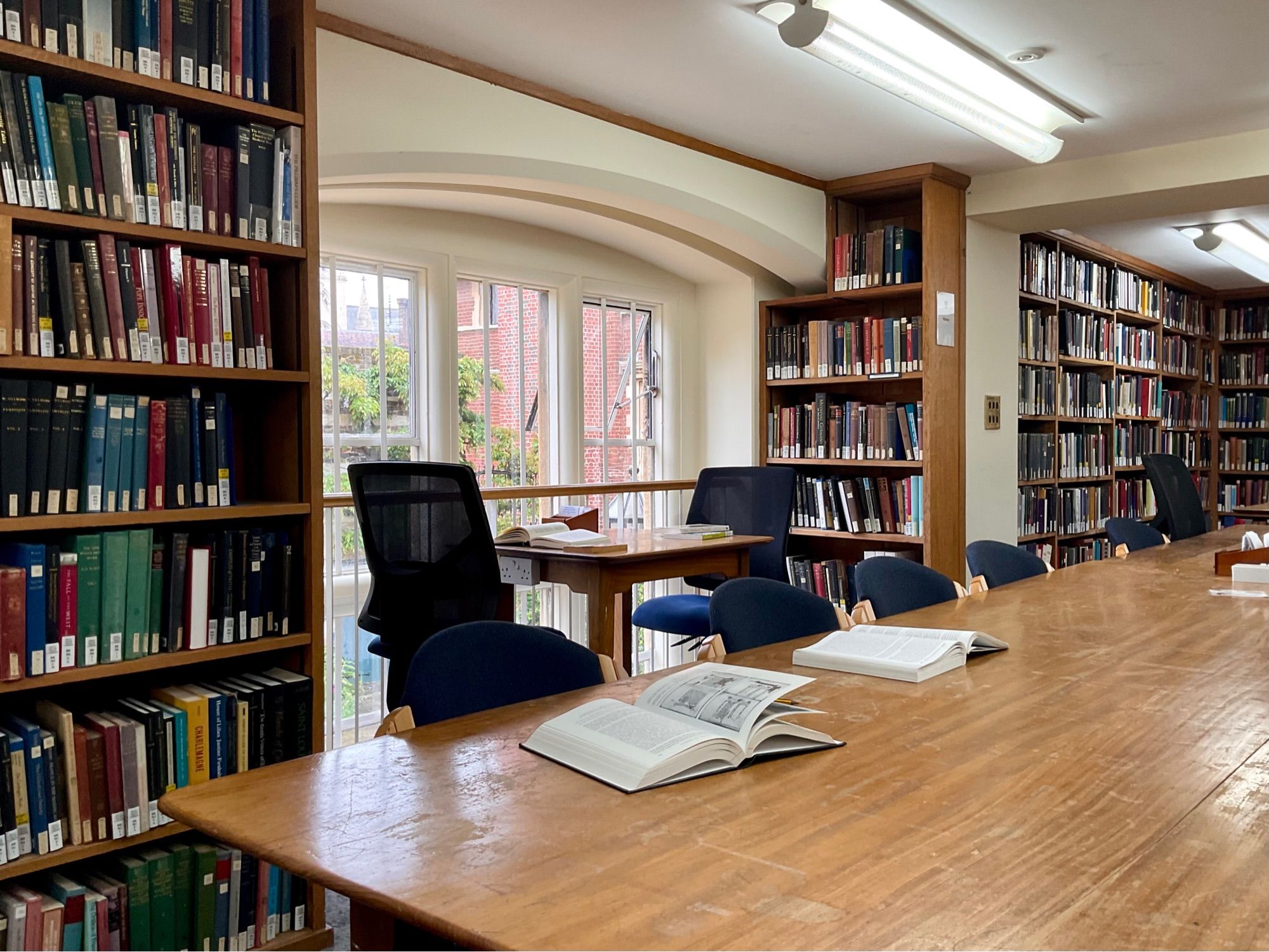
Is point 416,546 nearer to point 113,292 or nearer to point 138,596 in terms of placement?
point 138,596

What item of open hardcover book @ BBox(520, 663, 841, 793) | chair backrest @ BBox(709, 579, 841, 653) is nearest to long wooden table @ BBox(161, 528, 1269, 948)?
open hardcover book @ BBox(520, 663, 841, 793)

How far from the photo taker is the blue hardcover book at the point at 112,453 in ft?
7.29

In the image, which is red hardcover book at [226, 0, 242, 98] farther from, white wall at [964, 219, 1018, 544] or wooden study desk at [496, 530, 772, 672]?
white wall at [964, 219, 1018, 544]

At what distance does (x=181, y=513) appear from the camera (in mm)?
2316

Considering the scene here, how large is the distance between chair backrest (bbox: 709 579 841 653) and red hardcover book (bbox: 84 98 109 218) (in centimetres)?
159

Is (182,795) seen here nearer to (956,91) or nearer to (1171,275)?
(956,91)

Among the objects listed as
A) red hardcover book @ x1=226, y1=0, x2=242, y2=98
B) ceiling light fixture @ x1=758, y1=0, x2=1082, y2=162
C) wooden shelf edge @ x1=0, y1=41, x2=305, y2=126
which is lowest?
wooden shelf edge @ x1=0, y1=41, x2=305, y2=126

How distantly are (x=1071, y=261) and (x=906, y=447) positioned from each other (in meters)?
2.25

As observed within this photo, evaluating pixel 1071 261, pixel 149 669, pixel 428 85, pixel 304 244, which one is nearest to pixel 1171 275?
pixel 1071 261

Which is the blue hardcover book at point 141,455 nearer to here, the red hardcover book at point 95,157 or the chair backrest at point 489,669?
the red hardcover book at point 95,157

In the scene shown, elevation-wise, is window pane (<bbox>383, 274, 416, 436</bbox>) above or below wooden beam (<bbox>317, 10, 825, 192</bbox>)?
below

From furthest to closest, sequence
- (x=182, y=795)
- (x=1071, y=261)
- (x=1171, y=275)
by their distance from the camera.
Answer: (x=1171, y=275)
(x=1071, y=261)
(x=182, y=795)

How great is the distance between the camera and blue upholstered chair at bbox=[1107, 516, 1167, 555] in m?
4.75

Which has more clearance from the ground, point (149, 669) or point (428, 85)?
point (428, 85)
